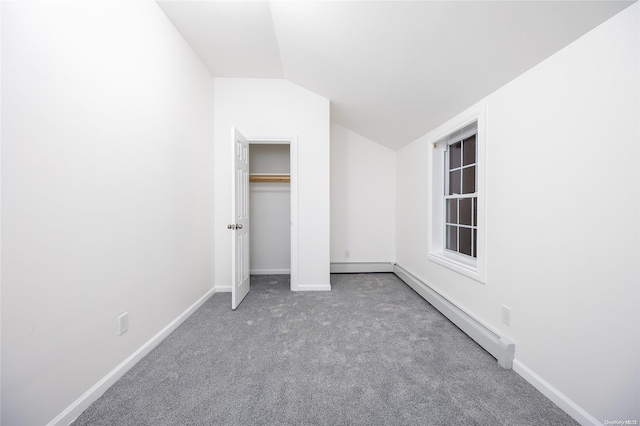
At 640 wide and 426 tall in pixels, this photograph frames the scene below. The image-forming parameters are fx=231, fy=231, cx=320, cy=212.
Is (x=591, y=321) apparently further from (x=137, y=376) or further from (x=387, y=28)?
(x=137, y=376)

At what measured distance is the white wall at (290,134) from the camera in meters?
3.09

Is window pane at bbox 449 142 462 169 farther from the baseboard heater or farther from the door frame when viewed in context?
the door frame

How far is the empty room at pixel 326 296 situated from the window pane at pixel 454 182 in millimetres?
23

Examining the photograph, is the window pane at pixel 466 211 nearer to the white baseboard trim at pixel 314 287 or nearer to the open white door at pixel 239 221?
the white baseboard trim at pixel 314 287

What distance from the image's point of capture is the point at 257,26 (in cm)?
Result: 223

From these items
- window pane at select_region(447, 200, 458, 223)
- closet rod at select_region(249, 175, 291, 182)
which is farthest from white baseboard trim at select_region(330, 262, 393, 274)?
closet rod at select_region(249, 175, 291, 182)

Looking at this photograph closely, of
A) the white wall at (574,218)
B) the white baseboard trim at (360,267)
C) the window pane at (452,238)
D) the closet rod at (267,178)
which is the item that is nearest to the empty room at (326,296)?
the white wall at (574,218)

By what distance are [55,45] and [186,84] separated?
1.36m

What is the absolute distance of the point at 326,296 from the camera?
9.58 feet

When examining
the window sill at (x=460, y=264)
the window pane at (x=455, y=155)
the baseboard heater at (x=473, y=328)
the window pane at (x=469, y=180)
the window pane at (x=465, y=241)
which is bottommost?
the baseboard heater at (x=473, y=328)

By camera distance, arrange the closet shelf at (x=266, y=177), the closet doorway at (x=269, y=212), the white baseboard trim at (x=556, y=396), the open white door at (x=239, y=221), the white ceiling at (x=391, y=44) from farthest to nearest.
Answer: the closet doorway at (x=269, y=212) → the closet shelf at (x=266, y=177) → the open white door at (x=239, y=221) → the white ceiling at (x=391, y=44) → the white baseboard trim at (x=556, y=396)

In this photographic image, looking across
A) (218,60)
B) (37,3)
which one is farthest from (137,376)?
(218,60)

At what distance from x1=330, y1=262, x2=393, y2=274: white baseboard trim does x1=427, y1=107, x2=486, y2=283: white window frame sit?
1.27 meters

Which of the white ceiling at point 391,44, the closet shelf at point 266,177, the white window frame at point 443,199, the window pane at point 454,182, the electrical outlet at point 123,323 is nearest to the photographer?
the white ceiling at point 391,44
